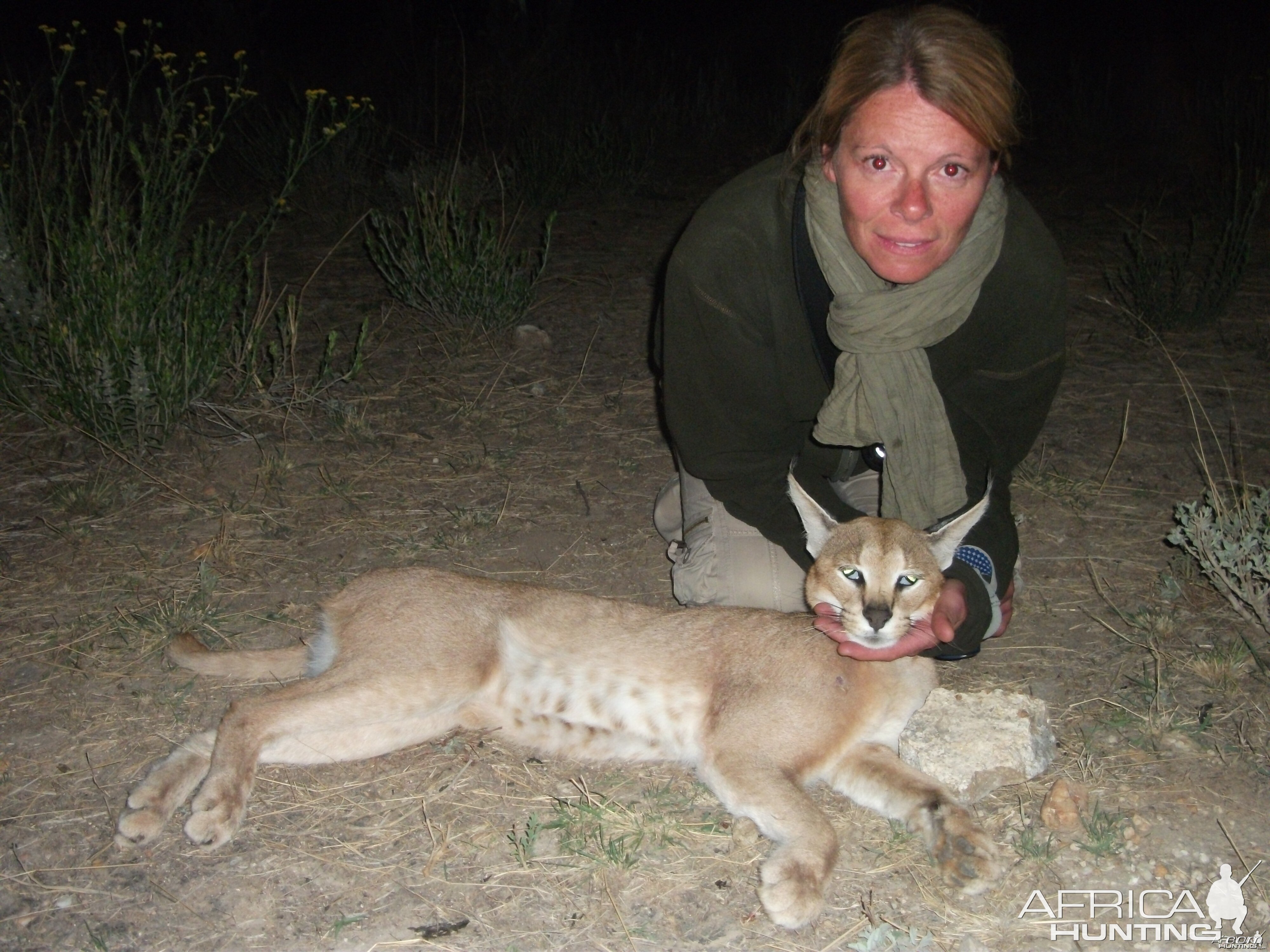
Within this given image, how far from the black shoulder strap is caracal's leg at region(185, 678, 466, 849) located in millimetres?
1596

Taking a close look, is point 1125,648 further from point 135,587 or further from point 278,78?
point 278,78

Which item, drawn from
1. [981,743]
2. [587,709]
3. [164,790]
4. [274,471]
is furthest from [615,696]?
[274,471]

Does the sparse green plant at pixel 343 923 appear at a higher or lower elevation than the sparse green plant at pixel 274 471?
higher

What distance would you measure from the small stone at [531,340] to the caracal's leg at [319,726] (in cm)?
330

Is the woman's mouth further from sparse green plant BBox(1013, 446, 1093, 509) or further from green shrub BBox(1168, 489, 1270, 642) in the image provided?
sparse green plant BBox(1013, 446, 1093, 509)

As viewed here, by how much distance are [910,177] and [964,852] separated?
1737 millimetres

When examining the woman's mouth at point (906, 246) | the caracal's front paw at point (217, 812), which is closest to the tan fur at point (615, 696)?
the caracal's front paw at point (217, 812)

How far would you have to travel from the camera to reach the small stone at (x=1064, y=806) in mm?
2779

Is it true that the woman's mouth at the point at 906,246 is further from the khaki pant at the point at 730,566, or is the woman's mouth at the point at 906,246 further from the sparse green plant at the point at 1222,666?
the sparse green plant at the point at 1222,666

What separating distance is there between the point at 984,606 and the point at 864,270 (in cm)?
Answer: 104

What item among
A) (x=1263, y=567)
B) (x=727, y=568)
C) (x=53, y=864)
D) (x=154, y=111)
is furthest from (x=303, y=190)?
(x=1263, y=567)

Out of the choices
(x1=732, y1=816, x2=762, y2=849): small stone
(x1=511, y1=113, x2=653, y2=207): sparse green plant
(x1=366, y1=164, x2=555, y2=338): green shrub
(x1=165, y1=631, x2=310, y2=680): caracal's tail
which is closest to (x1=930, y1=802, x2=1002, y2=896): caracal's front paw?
(x1=732, y1=816, x2=762, y2=849): small stone

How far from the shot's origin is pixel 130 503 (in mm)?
4465

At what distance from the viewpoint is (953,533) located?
3055 mm
